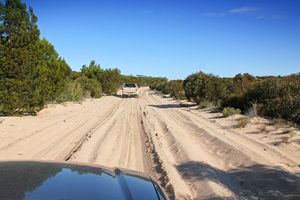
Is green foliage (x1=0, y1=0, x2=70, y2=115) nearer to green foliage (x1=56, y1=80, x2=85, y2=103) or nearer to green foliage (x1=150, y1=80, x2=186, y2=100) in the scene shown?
green foliage (x1=56, y1=80, x2=85, y2=103)

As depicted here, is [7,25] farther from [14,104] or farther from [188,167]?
[188,167]

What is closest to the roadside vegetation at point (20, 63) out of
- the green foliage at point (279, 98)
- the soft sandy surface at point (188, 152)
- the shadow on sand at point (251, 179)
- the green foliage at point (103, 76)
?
the soft sandy surface at point (188, 152)

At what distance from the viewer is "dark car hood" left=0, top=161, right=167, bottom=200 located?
198cm

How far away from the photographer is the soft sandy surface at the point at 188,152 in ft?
16.0

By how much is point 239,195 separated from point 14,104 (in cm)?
1180

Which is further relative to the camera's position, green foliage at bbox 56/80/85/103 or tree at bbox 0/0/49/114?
green foliage at bbox 56/80/85/103

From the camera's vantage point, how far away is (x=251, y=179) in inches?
209

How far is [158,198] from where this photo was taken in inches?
87.7

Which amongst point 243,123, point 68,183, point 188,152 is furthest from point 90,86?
point 68,183

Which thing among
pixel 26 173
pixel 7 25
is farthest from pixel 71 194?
pixel 7 25

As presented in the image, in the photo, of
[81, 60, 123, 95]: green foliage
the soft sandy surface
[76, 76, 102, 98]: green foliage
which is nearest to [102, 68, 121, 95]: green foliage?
[81, 60, 123, 95]: green foliage

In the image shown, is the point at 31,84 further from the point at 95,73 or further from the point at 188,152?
the point at 95,73

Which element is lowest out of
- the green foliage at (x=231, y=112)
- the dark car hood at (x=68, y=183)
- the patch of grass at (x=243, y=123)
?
the patch of grass at (x=243, y=123)

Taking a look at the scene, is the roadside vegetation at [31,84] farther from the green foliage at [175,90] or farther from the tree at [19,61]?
the green foliage at [175,90]
